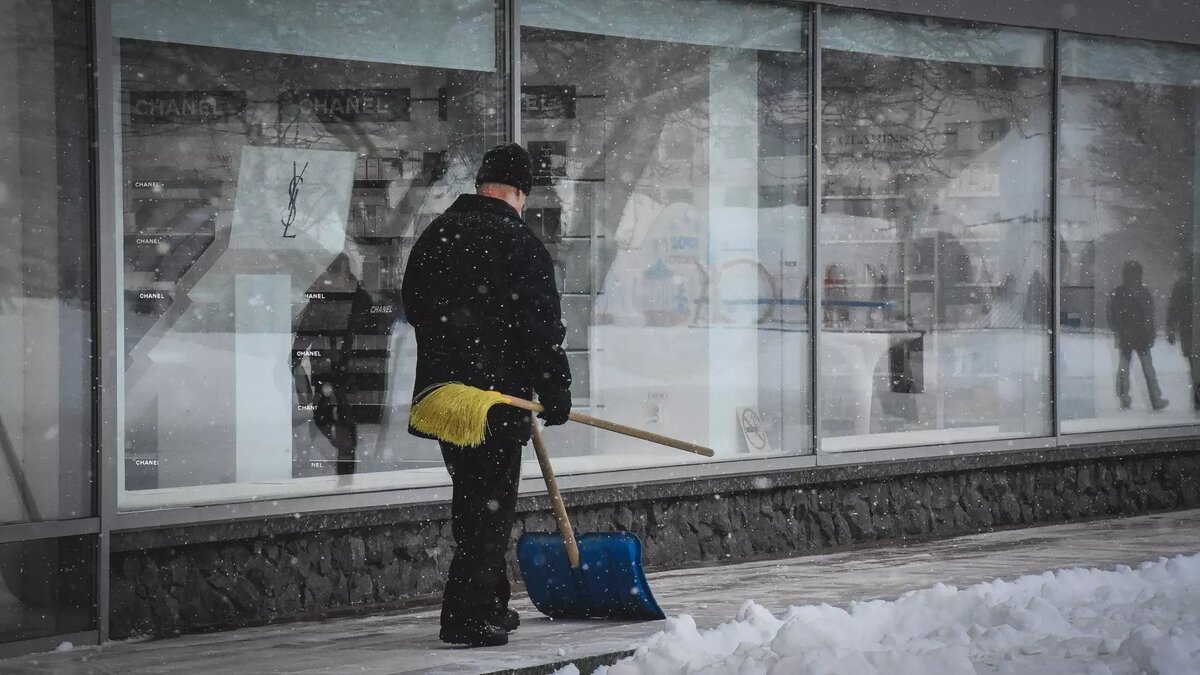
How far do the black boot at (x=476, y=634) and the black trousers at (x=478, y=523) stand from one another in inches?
0.9

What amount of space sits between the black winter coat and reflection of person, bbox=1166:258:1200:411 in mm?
7059

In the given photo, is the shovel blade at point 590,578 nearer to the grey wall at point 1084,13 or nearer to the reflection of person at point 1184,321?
the grey wall at point 1084,13

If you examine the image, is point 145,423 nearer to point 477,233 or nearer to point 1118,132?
point 477,233

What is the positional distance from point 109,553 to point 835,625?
3238mm

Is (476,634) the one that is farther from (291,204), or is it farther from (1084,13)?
(1084,13)

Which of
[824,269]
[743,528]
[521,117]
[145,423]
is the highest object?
[521,117]

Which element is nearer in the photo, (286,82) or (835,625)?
(835,625)

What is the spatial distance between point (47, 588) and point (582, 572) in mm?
2332

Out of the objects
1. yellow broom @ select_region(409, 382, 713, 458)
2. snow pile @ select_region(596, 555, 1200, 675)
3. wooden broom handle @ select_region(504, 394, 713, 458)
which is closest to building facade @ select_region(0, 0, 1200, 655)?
yellow broom @ select_region(409, 382, 713, 458)

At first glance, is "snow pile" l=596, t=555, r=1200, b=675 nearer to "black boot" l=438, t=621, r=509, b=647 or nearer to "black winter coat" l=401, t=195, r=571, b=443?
"black boot" l=438, t=621, r=509, b=647

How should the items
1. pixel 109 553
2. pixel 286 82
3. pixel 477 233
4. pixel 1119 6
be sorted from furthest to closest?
pixel 1119 6, pixel 286 82, pixel 109 553, pixel 477 233

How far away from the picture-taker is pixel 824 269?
1026cm

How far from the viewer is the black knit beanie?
6.88 meters

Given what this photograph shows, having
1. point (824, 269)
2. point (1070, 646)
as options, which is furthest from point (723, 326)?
point (1070, 646)
